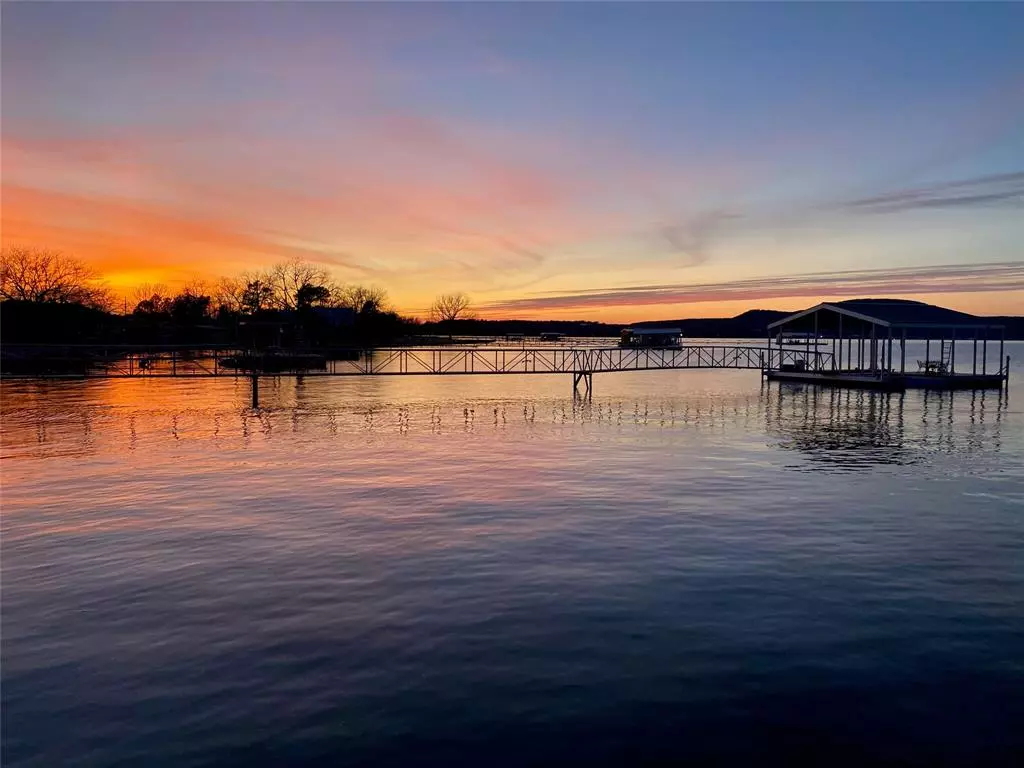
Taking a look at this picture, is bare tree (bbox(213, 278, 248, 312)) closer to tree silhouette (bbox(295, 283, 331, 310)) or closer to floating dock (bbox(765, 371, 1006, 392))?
tree silhouette (bbox(295, 283, 331, 310))

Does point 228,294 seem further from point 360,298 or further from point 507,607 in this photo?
point 507,607

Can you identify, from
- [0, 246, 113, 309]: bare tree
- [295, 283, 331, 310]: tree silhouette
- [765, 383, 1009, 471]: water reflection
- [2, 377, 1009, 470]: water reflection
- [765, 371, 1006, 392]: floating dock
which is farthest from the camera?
[295, 283, 331, 310]: tree silhouette

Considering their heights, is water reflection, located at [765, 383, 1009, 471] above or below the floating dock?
below

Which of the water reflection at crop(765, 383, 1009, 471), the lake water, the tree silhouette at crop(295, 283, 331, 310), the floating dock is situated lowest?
the lake water

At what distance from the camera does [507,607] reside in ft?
29.4

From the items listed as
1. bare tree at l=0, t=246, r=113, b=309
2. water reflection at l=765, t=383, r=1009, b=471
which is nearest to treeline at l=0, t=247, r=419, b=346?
bare tree at l=0, t=246, r=113, b=309

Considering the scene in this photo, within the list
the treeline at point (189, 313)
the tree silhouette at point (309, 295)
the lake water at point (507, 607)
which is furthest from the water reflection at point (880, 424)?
the tree silhouette at point (309, 295)

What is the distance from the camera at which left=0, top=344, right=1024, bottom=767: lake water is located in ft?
20.4

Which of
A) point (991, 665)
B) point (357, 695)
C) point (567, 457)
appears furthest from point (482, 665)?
point (567, 457)

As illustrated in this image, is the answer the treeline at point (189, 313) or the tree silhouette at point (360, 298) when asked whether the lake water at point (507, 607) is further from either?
the tree silhouette at point (360, 298)

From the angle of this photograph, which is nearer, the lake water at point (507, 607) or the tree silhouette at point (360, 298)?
the lake water at point (507, 607)

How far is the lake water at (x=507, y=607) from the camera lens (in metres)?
6.22

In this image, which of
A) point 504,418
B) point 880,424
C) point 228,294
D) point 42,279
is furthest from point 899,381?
point 228,294

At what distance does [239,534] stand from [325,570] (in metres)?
2.69
